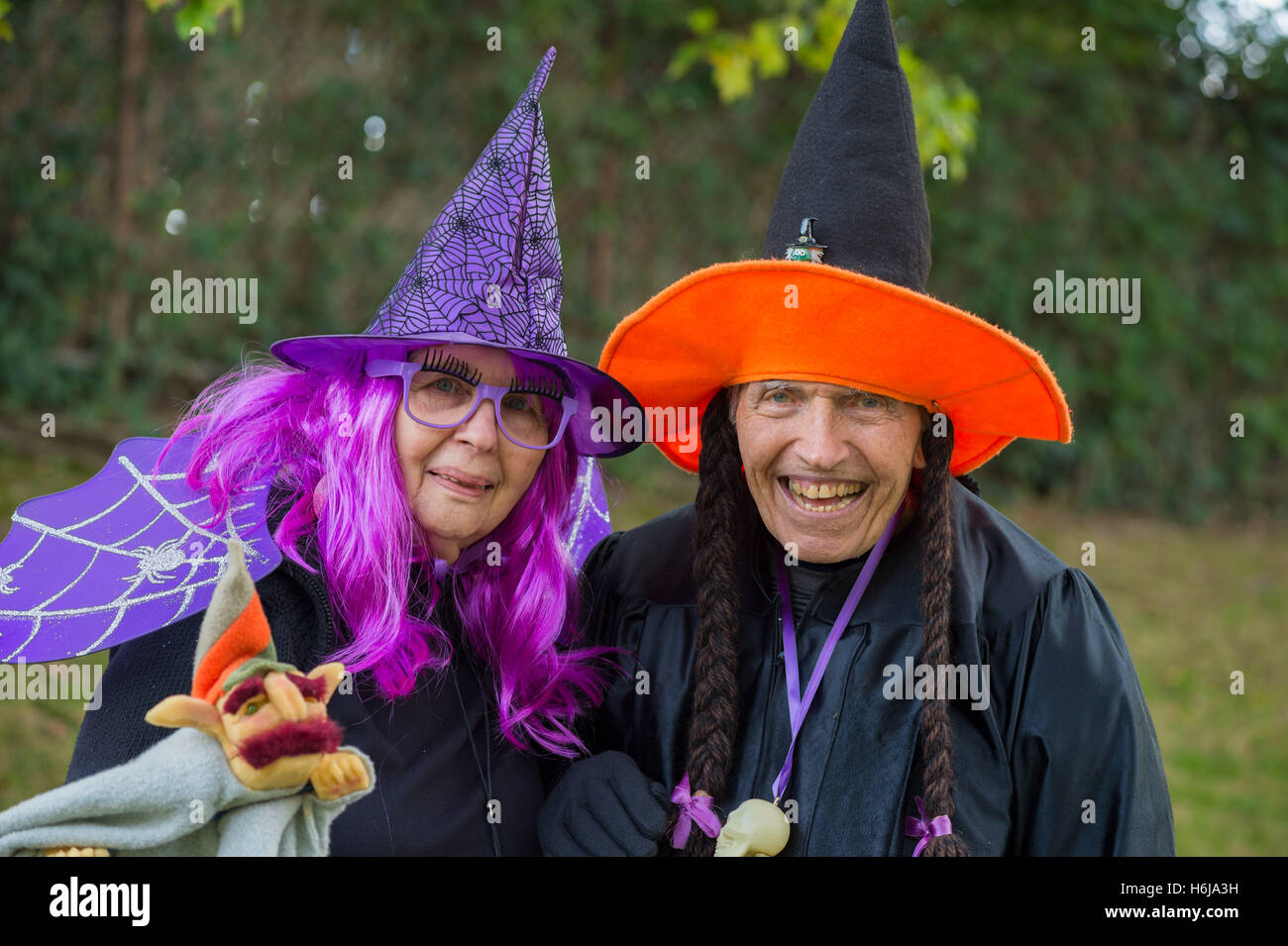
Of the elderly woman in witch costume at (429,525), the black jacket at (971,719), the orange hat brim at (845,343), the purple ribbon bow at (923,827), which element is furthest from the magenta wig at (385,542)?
the purple ribbon bow at (923,827)

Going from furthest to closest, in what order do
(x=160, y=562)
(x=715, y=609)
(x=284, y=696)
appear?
(x=715, y=609) → (x=160, y=562) → (x=284, y=696)

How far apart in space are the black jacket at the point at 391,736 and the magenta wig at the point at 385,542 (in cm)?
4

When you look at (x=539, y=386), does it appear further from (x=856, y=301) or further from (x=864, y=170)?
(x=864, y=170)

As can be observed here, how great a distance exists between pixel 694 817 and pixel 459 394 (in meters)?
1.02

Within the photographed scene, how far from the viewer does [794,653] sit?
8.61 feet

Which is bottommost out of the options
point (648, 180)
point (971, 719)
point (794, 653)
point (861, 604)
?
point (971, 719)

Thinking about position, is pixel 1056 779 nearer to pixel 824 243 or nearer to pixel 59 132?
pixel 824 243

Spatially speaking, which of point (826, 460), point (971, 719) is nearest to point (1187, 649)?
point (971, 719)

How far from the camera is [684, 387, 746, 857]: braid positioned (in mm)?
2543

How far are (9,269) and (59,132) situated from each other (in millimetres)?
700

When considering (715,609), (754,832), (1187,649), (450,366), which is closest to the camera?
(754,832)

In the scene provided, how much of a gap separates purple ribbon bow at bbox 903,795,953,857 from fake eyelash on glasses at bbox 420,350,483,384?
127 cm

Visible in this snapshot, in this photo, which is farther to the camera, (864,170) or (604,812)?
(864,170)
